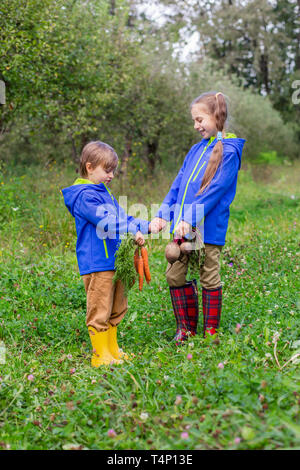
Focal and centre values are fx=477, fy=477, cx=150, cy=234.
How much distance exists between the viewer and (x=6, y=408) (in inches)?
108

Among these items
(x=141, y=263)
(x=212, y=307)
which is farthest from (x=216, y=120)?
(x=212, y=307)

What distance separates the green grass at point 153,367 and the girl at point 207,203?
1.07 ft

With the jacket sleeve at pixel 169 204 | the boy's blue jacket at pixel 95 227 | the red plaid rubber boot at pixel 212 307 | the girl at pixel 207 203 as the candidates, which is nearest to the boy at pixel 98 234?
the boy's blue jacket at pixel 95 227

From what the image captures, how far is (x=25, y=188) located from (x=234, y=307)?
20.4ft

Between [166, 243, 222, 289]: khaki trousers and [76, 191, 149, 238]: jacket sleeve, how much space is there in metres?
0.53

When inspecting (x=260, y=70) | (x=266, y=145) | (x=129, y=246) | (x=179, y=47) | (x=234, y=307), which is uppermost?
(x=260, y=70)

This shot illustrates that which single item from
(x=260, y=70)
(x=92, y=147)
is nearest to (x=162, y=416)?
(x=92, y=147)

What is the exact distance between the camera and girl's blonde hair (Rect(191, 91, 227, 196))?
379cm

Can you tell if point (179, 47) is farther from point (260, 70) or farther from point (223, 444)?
point (260, 70)

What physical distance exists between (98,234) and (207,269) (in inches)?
37.3

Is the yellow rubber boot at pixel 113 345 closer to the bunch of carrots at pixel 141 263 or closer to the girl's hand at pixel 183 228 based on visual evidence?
the bunch of carrots at pixel 141 263

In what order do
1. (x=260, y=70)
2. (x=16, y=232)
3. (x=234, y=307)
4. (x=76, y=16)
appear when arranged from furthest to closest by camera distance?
(x=260, y=70) < (x=76, y=16) < (x=16, y=232) < (x=234, y=307)

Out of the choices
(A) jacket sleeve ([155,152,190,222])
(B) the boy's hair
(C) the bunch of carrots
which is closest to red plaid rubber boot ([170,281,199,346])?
(C) the bunch of carrots

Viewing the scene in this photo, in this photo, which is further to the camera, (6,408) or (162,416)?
(6,408)
